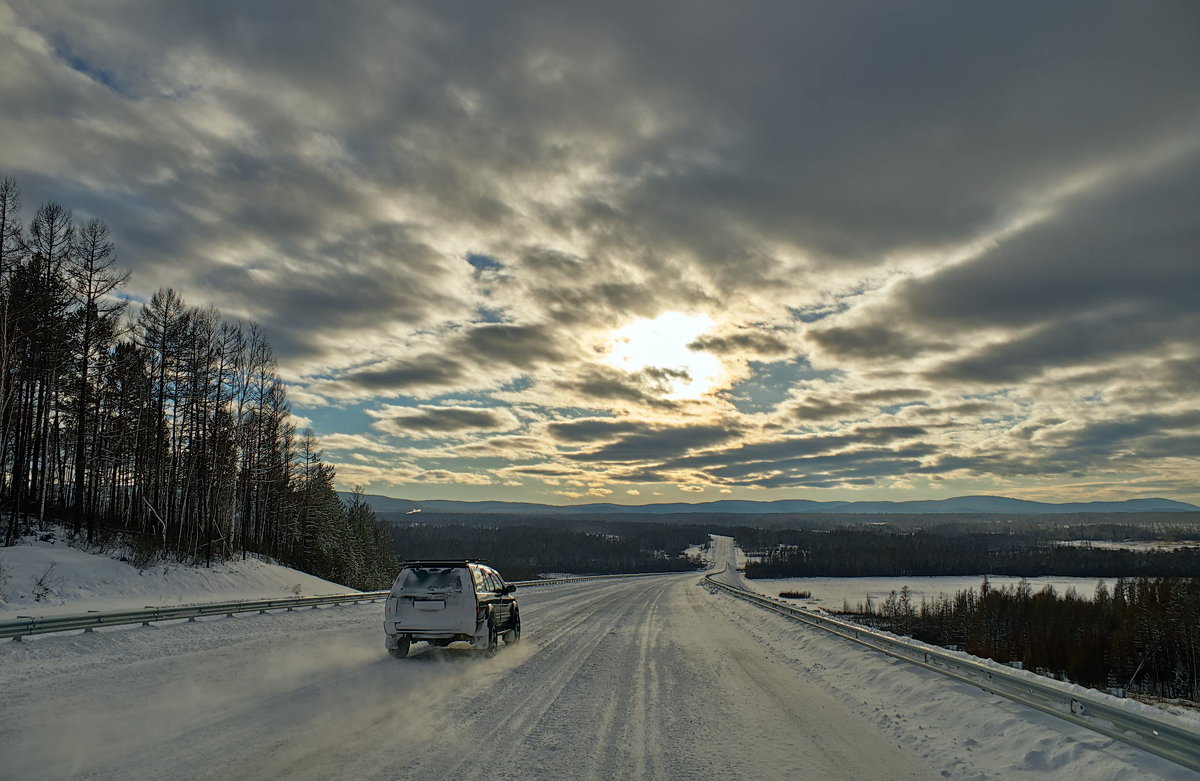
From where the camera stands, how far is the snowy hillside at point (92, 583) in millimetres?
20844

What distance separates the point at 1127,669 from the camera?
5816cm

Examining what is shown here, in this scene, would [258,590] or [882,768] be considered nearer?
[882,768]

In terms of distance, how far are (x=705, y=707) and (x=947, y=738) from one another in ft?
9.80

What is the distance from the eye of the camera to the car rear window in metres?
13.1

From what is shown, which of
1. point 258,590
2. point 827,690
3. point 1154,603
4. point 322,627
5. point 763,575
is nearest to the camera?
point 827,690

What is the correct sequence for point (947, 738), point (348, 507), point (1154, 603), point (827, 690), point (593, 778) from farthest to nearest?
point (348, 507)
point (1154, 603)
point (827, 690)
point (947, 738)
point (593, 778)

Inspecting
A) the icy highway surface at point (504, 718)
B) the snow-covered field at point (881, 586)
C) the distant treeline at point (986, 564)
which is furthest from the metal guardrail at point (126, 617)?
the distant treeline at point (986, 564)

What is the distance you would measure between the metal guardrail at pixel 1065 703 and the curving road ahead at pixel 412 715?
1977 millimetres

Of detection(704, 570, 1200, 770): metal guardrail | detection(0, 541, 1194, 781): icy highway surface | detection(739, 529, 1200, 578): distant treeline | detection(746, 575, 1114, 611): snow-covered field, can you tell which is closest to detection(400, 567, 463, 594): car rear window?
detection(0, 541, 1194, 781): icy highway surface

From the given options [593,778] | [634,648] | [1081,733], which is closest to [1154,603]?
[634,648]

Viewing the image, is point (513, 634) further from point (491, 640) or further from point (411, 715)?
point (411, 715)

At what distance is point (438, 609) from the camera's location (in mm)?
12930

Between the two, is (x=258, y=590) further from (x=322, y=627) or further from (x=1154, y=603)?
(x=1154, y=603)

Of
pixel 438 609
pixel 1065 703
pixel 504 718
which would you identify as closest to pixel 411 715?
pixel 504 718
